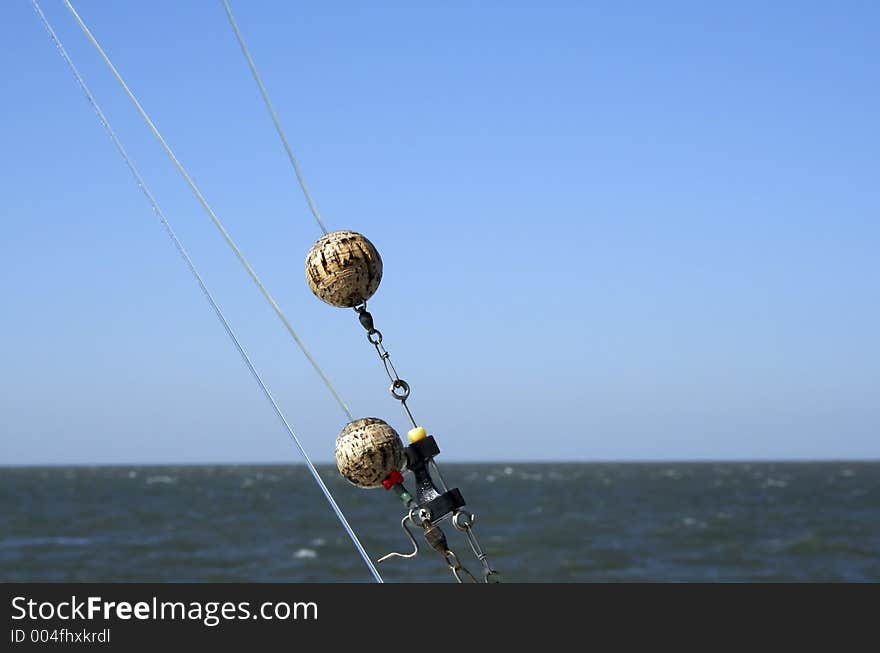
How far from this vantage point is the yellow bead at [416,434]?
2918mm

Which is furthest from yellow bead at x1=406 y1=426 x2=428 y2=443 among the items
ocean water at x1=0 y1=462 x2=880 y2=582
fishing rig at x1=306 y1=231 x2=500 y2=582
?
ocean water at x1=0 y1=462 x2=880 y2=582

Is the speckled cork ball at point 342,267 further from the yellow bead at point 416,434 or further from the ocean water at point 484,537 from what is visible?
the ocean water at point 484,537

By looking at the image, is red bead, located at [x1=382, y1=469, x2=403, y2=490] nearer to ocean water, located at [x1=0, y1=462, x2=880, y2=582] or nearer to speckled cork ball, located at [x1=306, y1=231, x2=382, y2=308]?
speckled cork ball, located at [x1=306, y1=231, x2=382, y2=308]

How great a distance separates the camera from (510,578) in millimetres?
27484

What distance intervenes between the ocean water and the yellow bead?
22.4 metres

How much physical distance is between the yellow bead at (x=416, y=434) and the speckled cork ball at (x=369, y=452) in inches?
3.0

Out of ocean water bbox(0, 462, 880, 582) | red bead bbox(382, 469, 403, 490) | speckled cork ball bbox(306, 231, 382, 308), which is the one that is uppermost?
ocean water bbox(0, 462, 880, 582)

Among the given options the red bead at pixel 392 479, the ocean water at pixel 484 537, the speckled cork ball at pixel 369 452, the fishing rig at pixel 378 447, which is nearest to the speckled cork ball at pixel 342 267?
the fishing rig at pixel 378 447

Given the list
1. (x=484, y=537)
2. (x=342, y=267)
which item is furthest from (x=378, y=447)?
(x=484, y=537)

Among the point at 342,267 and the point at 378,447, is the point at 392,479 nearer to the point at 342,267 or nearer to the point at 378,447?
the point at 378,447

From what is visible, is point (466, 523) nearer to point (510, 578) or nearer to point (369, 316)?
point (369, 316)

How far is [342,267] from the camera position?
2875 mm

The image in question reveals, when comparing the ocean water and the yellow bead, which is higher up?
the ocean water

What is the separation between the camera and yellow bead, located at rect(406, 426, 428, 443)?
115 inches
